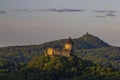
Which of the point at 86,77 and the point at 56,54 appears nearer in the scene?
the point at 86,77

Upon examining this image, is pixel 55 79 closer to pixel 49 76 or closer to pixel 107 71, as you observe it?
pixel 49 76

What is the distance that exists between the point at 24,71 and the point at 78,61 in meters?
14.9

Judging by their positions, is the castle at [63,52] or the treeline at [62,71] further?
the castle at [63,52]

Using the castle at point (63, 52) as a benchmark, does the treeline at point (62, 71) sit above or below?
below

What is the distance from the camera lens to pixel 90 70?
5763 inches

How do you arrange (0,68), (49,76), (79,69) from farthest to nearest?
(0,68)
(79,69)
(49,76)

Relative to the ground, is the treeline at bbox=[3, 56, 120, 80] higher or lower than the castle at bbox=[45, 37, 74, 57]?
lower

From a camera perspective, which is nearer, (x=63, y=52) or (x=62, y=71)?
(x=62, y=71)

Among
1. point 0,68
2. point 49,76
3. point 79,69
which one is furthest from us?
point 0,68

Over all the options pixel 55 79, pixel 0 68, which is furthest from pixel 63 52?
pixel 0 68

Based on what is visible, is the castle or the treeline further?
the castle

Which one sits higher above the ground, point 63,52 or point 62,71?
point 63,52

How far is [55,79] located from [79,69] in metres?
10.6

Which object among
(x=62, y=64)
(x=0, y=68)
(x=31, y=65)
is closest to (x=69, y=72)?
(x=62, y=64)
